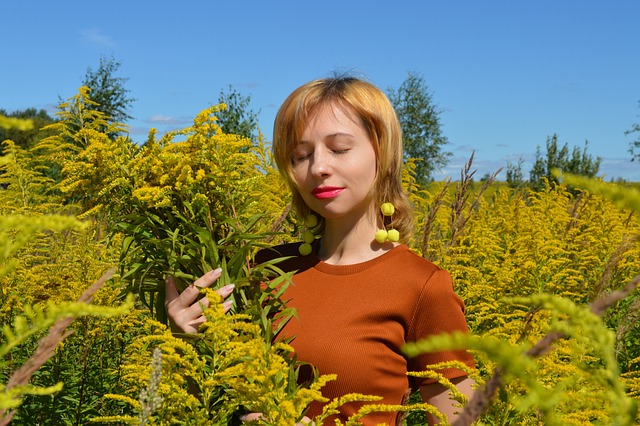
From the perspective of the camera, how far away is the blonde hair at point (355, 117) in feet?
8.63

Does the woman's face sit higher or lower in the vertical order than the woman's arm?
higher

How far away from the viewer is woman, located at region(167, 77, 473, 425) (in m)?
2.40

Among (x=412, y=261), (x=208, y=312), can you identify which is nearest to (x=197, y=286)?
(x=208, y=312)

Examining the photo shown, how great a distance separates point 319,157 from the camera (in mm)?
2539

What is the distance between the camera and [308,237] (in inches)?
113

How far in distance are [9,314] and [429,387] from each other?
2.87m

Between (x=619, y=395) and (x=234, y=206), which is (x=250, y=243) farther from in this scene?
(x=619, y=395)

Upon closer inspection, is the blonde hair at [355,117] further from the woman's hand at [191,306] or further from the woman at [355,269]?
the woman's hand at [191,306]

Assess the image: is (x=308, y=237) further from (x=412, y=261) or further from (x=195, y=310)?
(x=195, y=310)

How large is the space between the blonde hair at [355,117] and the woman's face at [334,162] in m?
0.04

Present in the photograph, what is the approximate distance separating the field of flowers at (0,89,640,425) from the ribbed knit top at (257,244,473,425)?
178mm

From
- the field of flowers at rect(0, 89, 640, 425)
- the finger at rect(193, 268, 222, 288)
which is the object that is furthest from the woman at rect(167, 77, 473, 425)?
the field of flowers at rect(0, 89, 640, 425)

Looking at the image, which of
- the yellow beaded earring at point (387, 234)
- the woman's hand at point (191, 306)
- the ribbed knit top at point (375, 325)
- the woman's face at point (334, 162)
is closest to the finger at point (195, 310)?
the woman's hand at point (191, 306)

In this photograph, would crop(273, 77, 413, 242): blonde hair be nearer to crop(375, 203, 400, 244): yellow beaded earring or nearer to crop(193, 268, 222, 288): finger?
crop(375, 203, 400, 244): yellow beaded earring
